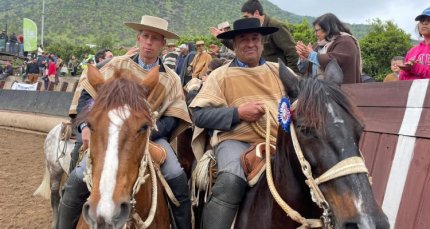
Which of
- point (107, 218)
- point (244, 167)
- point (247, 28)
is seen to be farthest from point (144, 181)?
point (247, 28)

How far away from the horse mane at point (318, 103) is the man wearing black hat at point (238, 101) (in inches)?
35.8

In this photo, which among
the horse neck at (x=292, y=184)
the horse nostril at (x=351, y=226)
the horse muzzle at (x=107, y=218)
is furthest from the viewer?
the horse neck at (x=292, y=184)

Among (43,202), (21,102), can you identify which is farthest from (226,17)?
(43,202)

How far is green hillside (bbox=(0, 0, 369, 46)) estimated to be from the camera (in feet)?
298

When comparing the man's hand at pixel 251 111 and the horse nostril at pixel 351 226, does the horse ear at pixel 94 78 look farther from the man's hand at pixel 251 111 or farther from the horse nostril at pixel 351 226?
the horse nostril at pixel 351 226

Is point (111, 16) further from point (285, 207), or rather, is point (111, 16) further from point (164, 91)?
point (285, 207)

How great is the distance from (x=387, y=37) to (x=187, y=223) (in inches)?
878

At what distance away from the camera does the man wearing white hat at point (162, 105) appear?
3.75 meters

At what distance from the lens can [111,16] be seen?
10419cm

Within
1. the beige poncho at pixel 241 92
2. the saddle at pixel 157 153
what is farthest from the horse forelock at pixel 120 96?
the beige poncho at pixel 241 92

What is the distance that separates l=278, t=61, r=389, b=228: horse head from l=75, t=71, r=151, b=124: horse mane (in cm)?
101

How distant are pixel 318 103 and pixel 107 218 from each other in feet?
4.51

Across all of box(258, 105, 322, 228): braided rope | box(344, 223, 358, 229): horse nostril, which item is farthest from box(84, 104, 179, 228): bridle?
box(344, 223, 358, 229): horse nostril

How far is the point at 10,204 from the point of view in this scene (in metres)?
7.29
